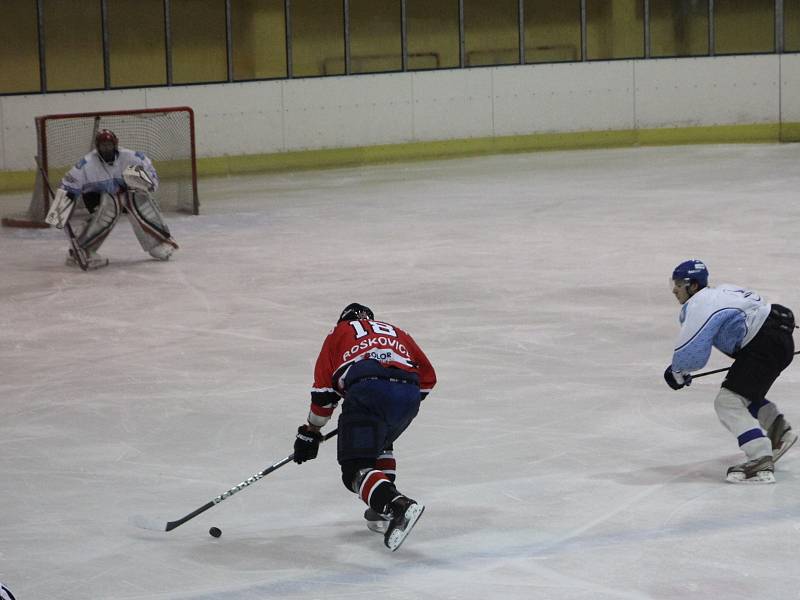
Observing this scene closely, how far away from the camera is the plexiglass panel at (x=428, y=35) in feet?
61.4

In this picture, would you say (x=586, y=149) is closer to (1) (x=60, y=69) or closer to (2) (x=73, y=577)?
(1) (x=60, y=69)

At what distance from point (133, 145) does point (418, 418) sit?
25.9 ft

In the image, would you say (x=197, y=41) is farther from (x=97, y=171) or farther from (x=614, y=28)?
(x=97, y=171)

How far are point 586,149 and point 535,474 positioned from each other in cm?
1319

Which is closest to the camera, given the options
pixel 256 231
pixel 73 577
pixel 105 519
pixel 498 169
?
pixel 73 577

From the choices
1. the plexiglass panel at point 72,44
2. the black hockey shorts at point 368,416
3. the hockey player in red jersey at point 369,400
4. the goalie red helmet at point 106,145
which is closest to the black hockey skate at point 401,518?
the hockey player in red jersey at point 369,400

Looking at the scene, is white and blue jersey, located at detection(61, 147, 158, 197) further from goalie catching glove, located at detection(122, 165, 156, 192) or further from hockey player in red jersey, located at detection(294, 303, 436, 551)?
hockey player in red jersey, located at detection(294, 303, 436, 551)

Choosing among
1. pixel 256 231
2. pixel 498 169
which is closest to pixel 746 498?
pixel 256 231

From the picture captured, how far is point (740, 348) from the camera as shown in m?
4.97

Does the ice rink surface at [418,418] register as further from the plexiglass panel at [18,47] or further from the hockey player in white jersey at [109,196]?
the plexiglass panel at [18,47]

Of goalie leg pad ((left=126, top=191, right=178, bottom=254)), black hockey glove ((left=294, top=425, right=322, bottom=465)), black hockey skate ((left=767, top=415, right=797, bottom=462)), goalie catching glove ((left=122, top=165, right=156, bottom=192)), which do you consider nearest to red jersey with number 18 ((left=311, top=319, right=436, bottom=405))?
→ black hockey glove ((left=294, top=425, right=322, bottom=465))

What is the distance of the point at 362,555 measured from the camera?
4.39 m

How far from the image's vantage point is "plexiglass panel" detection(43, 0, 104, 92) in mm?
17250

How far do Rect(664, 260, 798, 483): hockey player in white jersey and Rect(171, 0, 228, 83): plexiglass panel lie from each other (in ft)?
45.0
